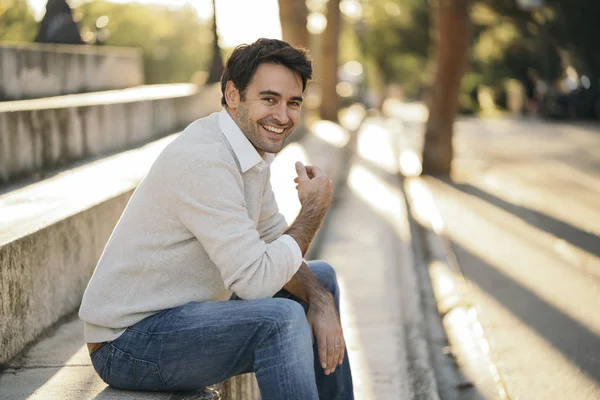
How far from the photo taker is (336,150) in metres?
13.6

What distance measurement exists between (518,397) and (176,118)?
249 inches

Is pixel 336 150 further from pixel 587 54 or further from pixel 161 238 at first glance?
pixel 587 54

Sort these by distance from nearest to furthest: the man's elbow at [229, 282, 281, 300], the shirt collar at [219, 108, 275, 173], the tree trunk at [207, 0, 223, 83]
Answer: the man's elbow at [229, 282, 281, 300] → the shirt collar at [219, 108, 275, 173] → the tree trunk at [207, 0, 223, 83]

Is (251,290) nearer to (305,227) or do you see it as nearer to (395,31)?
(305,227)

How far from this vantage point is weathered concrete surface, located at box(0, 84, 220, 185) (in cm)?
512

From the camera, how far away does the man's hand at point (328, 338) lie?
2.99 meters

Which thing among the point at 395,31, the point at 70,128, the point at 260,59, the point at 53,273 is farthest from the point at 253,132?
the point at 395,31

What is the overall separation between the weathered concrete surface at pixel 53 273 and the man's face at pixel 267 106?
964 mm

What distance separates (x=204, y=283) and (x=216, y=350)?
0.94 feet

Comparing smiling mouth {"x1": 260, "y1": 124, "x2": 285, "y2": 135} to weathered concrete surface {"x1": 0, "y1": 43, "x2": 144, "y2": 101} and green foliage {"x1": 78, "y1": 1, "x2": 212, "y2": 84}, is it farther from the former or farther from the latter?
green foliage {"x1": 78, "y1": 1, "x2": 212, "y2": 84}

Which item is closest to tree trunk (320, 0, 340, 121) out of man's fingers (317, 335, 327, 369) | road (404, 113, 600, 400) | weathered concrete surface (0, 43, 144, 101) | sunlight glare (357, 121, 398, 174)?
sunlight glare (357, 121, 398, 174)

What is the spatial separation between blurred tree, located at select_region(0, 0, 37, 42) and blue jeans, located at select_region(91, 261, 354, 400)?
17.1m

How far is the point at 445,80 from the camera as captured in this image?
12.7 meters

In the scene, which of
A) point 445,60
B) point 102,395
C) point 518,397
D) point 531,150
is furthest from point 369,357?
point 531,150
